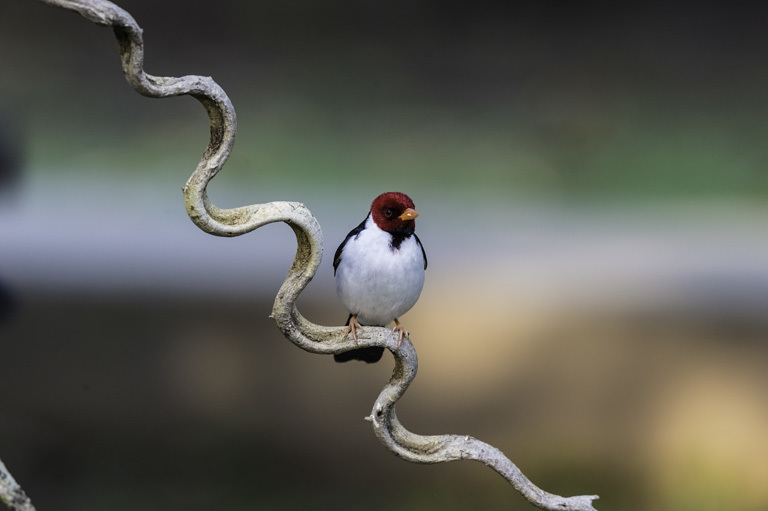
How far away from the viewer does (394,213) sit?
4.90 feet

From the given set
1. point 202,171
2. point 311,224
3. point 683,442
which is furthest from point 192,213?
point 683,442

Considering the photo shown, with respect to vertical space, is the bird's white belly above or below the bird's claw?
above

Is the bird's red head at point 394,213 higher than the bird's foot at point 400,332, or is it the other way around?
the bird's red head at point 394,213

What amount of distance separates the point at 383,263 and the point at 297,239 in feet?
0.51

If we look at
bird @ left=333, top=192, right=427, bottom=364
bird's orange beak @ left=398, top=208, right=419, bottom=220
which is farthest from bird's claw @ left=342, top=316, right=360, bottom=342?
bird's orange beak @ left=398, top=208, right=419, bottom=220

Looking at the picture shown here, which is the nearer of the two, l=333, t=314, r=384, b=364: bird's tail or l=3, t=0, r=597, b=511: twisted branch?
l=3, t=0, r=597, b=511: twisted branch

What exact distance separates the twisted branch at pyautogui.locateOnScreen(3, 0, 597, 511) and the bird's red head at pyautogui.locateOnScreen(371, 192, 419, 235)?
4.6 inches

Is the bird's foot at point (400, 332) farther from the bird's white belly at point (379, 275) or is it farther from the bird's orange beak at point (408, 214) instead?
the bird's orange beak at point (408, 214)

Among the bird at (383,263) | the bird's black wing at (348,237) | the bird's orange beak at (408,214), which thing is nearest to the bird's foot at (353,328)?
the bird at (383,263)

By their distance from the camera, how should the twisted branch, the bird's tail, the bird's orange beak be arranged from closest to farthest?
1. the twisted branch
2. the bird's orange beak
3. the bird's tail

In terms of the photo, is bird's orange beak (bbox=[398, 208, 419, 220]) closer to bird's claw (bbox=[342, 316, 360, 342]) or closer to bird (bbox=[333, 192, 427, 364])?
bird (bbox=[333, 192, 427, 364])

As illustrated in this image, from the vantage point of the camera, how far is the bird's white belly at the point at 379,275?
1508 mm

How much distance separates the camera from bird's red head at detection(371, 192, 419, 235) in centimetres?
148

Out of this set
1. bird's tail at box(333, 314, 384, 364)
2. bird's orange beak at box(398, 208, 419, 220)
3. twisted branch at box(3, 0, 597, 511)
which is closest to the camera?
twisted branch at box(3, 0, 597, 511)
